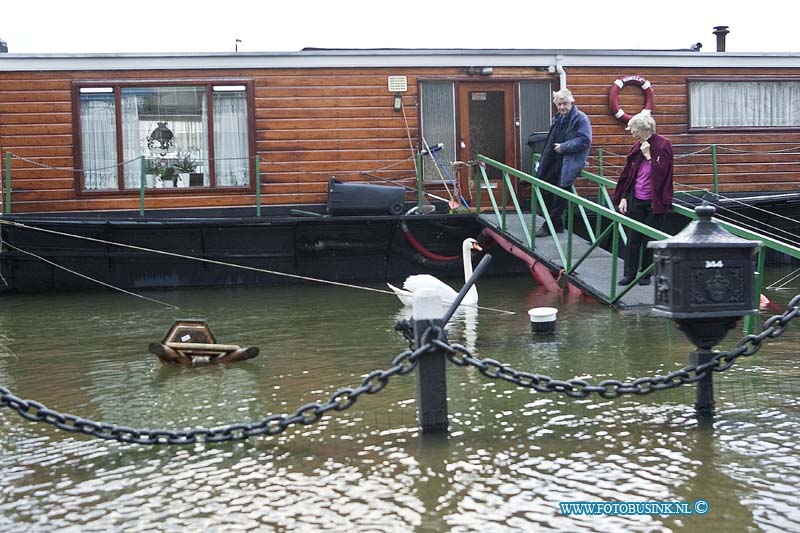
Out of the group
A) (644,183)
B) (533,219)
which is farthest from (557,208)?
(644,183)

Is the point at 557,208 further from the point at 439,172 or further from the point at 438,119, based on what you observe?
the point at 438,119

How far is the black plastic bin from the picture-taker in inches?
532

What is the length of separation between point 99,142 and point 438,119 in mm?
5030

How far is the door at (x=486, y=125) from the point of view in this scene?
577 inches

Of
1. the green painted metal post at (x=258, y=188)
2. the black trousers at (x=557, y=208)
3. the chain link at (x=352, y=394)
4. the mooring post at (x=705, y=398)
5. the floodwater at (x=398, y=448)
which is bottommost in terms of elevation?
the floodwater at (x=398, y=448)

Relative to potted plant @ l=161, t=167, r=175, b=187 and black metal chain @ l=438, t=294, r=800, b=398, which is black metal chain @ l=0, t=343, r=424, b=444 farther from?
potted plant @ l=161, t=167, r=175, b=187

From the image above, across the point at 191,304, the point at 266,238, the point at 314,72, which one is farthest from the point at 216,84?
the point at 191,304

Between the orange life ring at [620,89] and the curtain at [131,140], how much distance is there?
283 inches

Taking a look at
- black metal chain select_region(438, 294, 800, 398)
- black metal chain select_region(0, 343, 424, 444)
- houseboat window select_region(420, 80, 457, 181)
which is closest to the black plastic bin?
houseboat window select_region(420, 80, 457, 181)

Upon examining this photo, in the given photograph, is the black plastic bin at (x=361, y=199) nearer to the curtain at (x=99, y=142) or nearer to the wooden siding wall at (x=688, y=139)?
the curtain at (x=99, y=142)

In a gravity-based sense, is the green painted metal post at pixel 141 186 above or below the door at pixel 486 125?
below

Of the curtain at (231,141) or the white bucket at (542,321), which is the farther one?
the curtain at (231,141)

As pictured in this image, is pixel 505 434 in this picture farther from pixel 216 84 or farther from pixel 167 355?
pixel 216 84

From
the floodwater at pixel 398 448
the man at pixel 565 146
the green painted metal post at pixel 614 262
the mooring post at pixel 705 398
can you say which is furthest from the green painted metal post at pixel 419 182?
the mooring post at pixel 705 398
